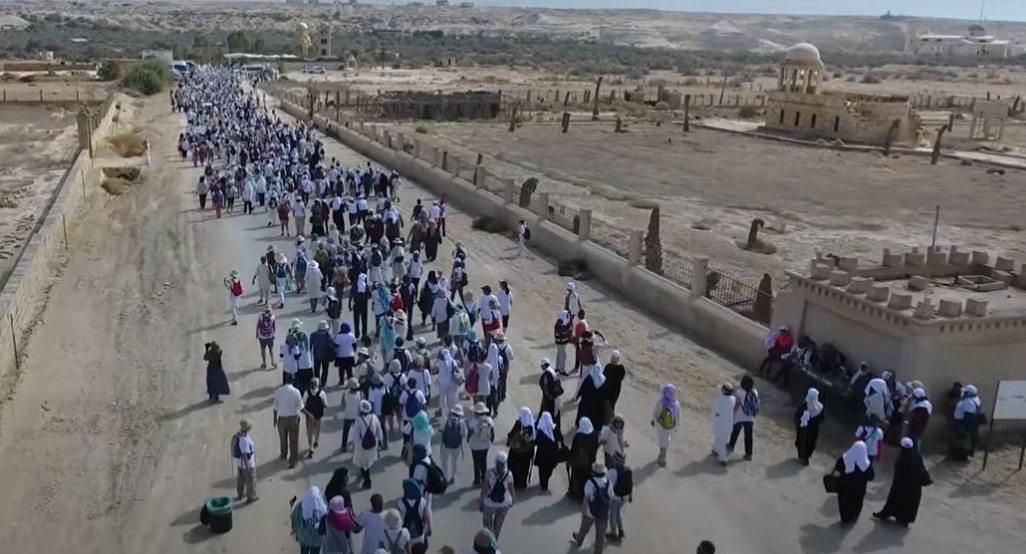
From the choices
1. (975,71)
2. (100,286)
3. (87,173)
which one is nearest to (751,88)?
(975,71)

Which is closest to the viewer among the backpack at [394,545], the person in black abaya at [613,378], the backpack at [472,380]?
the backpack at [394,545]

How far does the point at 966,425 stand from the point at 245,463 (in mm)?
8666

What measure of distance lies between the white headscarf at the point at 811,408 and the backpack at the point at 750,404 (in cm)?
60

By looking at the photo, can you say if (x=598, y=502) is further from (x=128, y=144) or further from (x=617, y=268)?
(x=128, y=144)

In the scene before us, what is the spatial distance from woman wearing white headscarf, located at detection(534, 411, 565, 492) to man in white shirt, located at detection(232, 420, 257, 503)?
3024mm

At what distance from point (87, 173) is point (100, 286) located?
12.5 metres

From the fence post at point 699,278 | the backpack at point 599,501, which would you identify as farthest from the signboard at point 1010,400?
the backpack at point 599,501

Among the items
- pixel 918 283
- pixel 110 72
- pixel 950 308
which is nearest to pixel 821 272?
pixel 918 283

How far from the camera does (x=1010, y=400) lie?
40.9 ft

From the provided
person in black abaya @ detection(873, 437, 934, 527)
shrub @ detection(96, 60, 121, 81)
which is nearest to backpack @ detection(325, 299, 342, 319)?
person in black abaya @ detection(873, 437, 934, 527)

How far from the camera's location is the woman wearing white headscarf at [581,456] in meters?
10.1

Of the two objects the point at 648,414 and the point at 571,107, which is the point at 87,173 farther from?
the point at 571,107

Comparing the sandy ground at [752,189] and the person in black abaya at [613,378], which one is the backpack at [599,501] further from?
the sandy ground at [752,189]

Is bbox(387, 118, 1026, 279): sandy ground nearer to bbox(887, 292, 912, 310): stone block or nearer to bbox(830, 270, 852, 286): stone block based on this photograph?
bbox(830, 270, 852, 286): stone block
